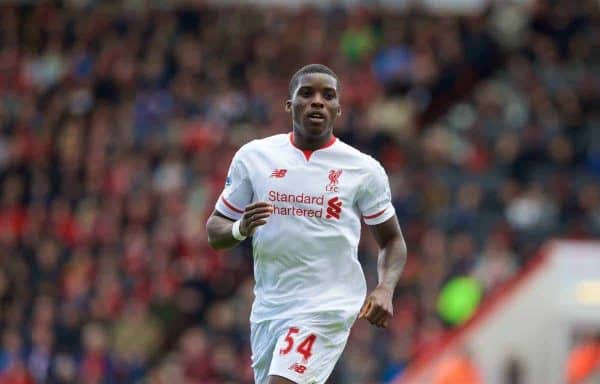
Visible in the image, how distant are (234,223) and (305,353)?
728 millimetres

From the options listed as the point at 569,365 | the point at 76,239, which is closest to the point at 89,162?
the point at 76,239

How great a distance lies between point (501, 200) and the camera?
61.8ft

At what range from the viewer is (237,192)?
791 cm

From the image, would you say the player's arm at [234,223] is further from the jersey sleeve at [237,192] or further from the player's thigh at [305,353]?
the player's thigh at [305,353]

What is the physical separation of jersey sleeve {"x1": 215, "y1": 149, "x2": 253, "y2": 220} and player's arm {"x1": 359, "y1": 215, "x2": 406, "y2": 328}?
2.19 ft

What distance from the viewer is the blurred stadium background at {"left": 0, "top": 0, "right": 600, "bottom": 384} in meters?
17.1

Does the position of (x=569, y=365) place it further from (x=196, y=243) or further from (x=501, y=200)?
(x=196, y=243)

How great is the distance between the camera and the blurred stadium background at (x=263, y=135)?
1714 centimetres

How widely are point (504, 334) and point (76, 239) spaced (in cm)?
575

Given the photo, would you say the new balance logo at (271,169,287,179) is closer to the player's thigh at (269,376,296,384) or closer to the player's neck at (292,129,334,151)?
the player's neck at (292,129,334,151)

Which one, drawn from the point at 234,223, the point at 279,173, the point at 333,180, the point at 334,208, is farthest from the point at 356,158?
the point at 234,223

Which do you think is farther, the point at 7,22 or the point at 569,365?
the point at 7,22

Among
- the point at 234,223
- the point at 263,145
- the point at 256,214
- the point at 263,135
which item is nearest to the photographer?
the point at 256,214

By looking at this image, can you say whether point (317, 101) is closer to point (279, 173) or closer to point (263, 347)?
point (279, 173)
